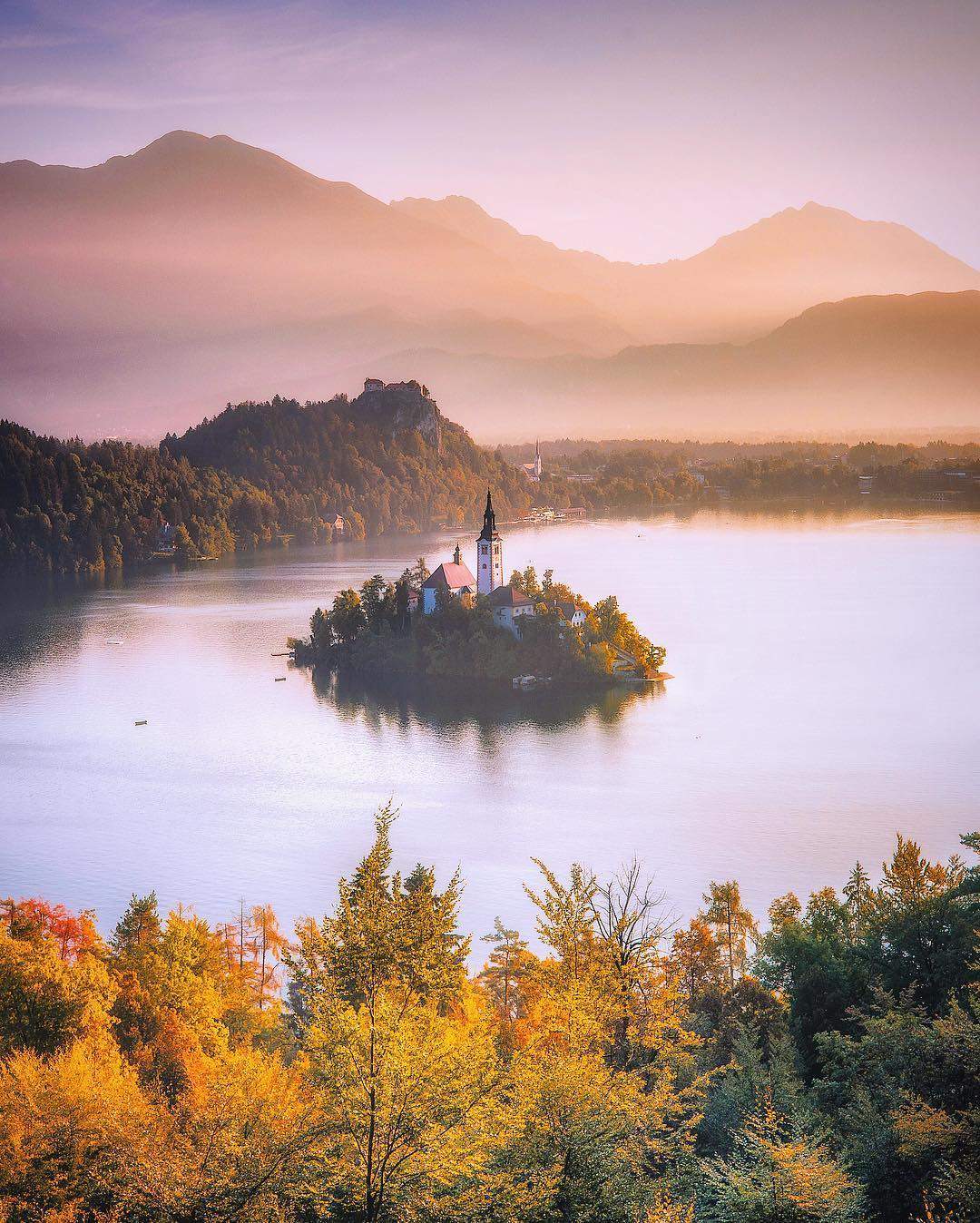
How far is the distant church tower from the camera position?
2402 centimetres

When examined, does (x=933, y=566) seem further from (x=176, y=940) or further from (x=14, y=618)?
(x=176, y=940)

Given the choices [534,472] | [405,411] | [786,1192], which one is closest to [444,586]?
[786,1192]

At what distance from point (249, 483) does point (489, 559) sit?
41.2 meters

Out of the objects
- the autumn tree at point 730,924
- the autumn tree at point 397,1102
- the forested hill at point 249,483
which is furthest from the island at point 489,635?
the forested hill at point 249,483

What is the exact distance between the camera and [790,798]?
50.4 feet

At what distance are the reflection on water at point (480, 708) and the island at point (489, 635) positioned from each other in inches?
18.4

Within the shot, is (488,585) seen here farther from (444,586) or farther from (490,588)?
(444,586)

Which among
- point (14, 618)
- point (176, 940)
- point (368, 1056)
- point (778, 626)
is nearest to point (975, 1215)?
point (368, 1056)

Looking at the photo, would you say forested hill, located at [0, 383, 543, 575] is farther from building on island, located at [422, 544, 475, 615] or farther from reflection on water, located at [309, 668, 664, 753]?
reflection on water, located at [309, 668, 664, 753]

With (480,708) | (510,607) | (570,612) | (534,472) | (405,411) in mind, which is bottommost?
(480,708)

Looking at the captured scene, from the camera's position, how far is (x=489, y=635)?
2267 cm

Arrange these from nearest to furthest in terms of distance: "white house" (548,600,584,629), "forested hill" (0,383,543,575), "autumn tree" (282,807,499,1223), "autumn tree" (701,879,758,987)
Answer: "autumn tree" (282,807,499,1223)
"autumn tree" (701,879,758,987)
"white house" (548,600,584,629)
"forested hill" (0,383,543,575)

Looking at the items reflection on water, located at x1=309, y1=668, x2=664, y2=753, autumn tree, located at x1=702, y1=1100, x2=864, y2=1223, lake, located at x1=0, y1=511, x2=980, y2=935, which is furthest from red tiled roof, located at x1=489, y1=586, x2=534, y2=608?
autumn tree, located at x1=702, y1=1100, x2=864, y2=1223

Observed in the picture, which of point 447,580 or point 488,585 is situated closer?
point 447,580
